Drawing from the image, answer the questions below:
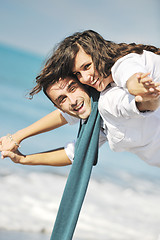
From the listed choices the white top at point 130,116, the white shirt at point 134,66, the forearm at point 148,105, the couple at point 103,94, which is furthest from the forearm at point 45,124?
the forearm at point 148,105

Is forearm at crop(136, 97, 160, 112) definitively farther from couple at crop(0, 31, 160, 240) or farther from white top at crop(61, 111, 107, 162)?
white top at crop(61, 111, 107, 162)

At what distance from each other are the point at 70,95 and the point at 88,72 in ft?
0.69

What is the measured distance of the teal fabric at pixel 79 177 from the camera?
2.09m

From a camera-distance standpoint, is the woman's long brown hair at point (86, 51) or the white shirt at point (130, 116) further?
the woman's long brown hair at point (86, 51)

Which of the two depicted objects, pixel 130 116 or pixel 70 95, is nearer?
pixel 130 116

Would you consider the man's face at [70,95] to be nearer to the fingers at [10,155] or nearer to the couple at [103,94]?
the couple at [103,94]

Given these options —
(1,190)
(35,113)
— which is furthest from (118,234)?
(35,113)

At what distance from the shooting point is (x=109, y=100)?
1.69m

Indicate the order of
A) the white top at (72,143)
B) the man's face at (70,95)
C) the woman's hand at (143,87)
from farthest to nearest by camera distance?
the white top at (72,143), the man's face at (70,95), the woman's hand at (143,87)

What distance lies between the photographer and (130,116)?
62.6 inches

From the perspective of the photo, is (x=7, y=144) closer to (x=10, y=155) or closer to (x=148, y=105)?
(x=10, y=155)

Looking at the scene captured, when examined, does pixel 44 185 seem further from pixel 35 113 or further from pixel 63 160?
pixel 35 113

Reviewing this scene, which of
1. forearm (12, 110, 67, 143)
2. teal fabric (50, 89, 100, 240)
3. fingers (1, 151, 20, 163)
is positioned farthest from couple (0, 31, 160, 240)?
fingers (1, 151, 20, 163)

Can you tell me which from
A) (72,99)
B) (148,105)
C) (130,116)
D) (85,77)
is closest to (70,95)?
(72,99)
